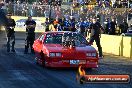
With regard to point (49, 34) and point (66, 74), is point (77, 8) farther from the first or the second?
point (66, 74)

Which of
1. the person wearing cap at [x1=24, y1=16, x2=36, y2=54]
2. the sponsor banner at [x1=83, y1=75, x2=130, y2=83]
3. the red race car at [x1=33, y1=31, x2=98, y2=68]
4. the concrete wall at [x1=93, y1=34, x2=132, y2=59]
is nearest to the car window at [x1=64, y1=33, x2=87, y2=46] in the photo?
the red race car at [x1=33, y1=31, x2=98, y2=68]

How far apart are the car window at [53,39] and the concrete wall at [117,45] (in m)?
5.08

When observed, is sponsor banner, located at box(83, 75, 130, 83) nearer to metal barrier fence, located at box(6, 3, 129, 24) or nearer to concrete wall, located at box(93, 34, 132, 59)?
concrete wall, located at box(93, 34, 132, 59)

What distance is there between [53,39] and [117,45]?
6.39 metres

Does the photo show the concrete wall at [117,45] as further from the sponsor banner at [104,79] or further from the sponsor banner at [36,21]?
the sponsor banner at [36,21]

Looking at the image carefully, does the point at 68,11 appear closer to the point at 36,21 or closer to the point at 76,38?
the point at 36,21

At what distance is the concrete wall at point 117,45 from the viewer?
20.0 m

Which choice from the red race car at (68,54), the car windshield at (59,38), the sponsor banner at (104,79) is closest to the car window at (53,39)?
the car windshield at (59,38)

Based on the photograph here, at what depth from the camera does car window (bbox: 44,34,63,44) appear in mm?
15586

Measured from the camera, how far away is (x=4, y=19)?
9727 mm

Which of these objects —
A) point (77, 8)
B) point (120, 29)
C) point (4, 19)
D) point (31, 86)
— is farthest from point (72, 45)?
point (77, 8)

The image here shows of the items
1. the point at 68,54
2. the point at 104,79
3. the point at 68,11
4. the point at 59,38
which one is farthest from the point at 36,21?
the point at 104,79

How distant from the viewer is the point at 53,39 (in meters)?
15.7

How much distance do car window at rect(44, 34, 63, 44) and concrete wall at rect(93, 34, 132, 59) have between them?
16.7 feet
